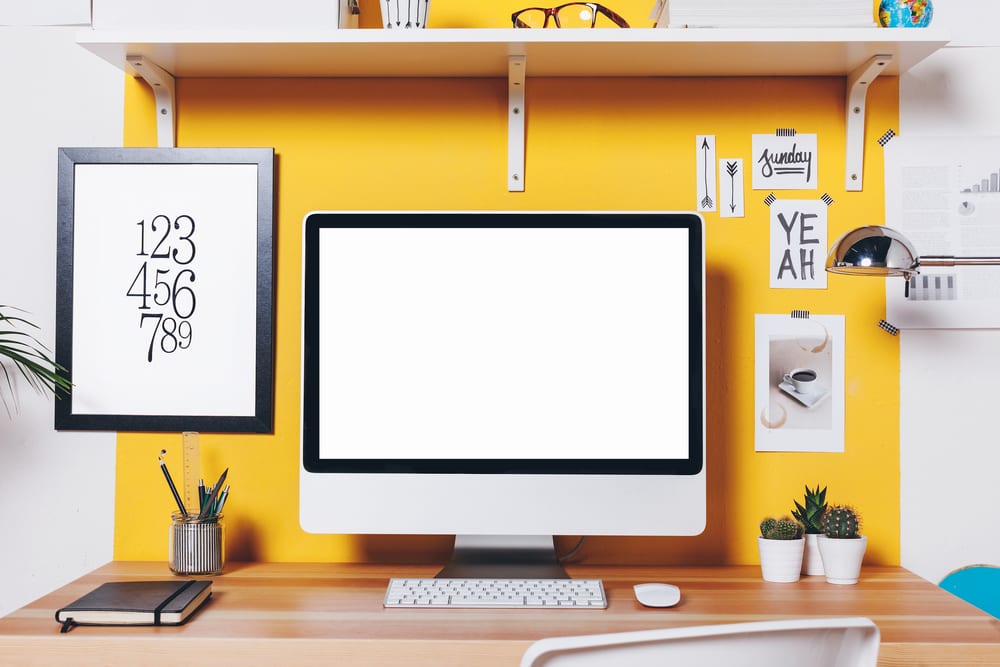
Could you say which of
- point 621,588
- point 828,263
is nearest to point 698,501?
point 621,588

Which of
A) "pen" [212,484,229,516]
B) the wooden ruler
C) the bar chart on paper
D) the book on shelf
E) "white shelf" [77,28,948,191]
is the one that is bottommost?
"pen" [212,484,229,516]

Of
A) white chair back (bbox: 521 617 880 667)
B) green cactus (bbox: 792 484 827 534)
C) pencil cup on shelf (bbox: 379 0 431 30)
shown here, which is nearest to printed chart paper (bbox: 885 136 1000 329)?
green cactus (bbox: 792 484 827 534)

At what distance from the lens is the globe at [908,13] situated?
1353 mm

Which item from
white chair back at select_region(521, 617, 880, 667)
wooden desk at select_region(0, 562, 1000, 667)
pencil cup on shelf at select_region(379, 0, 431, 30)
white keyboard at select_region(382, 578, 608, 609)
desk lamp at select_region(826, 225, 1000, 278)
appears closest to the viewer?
white chair back at select_region(521, 617, 880, 667)

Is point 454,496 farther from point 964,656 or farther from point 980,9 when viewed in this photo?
point 980,9

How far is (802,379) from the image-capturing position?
1.48 meters

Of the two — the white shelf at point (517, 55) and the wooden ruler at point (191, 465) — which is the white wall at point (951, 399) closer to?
the white shelf at point (517, 55)

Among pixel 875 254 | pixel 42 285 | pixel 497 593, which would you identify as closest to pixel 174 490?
pixel 42 285

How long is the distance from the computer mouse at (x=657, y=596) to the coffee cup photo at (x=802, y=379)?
19.6 inches

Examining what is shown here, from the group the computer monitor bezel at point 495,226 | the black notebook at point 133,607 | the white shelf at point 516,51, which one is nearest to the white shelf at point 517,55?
the white shelf at point 516,51

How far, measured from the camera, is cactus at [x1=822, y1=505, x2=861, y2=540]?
1.30m

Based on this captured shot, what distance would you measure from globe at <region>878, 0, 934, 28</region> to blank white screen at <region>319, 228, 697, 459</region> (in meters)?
0.54

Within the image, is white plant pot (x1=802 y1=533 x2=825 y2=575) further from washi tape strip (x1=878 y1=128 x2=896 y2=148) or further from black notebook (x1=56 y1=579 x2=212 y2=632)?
black notebook (x1=56 y1=579 x2=212 y2=632)

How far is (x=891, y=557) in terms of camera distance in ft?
4.82
